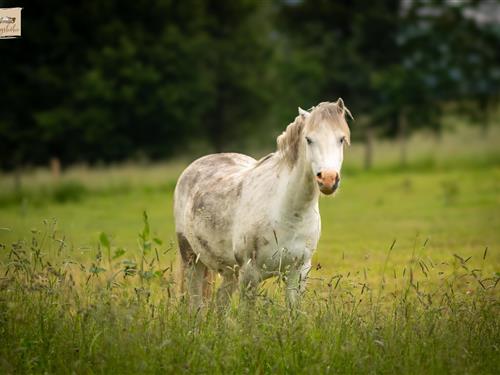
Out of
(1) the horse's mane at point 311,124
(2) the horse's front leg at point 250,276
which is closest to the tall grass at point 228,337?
(2) the horse's front leg at point 250,276

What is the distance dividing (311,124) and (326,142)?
0.24m

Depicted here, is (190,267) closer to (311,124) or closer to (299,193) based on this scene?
(299,193)

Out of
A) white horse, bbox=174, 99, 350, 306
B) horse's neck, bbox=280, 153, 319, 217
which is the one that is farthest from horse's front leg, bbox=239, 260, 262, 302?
horse's neck, bbox=280, 153, 319, 217

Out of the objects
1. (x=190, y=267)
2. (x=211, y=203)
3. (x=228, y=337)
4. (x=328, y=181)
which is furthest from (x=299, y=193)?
(x=190, y=267)

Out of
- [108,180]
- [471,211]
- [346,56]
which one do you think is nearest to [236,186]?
[471,211]

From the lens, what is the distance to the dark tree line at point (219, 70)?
1284 inches

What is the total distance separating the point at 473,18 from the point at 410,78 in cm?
555

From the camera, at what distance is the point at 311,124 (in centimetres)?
568

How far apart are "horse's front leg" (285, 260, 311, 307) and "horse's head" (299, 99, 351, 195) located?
88 centimetres

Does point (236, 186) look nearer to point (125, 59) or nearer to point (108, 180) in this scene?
point (108, 180)

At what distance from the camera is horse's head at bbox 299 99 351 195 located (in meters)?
5.32

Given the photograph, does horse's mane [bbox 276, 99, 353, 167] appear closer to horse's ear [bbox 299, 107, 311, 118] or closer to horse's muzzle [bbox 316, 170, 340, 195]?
horse's ear [bbox 299, 107, 311, 118]

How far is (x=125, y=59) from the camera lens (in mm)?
32750

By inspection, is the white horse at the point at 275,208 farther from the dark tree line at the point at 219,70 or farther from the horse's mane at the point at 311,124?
the dark tree line at the point at 219,70
